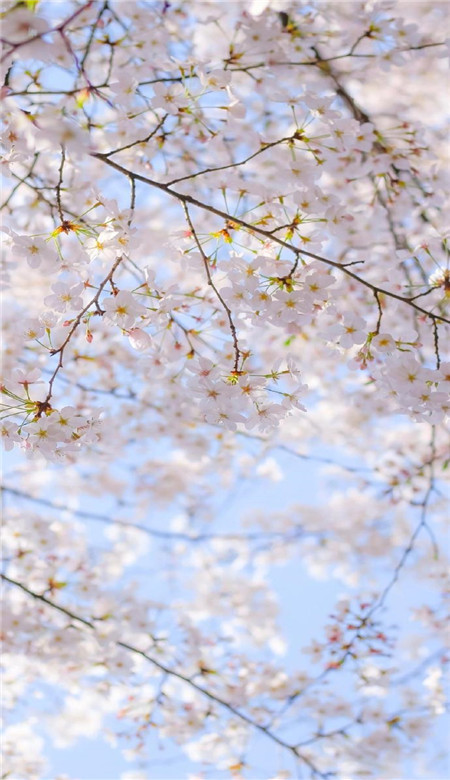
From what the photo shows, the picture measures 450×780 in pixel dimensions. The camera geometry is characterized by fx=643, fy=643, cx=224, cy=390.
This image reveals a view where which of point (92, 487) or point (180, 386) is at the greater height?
point (92, 487)

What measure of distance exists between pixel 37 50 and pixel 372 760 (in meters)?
4.38

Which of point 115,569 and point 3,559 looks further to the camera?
point 115,569

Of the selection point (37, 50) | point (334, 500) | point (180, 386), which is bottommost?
point (37, 50)

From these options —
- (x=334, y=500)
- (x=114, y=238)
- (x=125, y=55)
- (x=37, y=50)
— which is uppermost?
(x=334, y=500)

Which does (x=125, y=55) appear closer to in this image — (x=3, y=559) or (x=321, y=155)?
(x=321, y=155)

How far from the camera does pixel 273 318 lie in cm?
184

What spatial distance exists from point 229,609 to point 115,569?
1186 mm

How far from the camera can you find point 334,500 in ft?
24.6

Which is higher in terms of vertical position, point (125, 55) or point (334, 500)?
point (334, 500)

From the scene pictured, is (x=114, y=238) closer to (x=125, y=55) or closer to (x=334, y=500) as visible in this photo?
(x=125, y=55)

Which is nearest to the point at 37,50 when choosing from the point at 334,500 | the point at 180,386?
the point at 180,386

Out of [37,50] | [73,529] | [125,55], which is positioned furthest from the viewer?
[73,529]

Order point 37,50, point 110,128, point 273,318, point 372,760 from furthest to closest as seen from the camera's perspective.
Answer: point 372,760 → point 110,128 → point 273,318 → point 37,50

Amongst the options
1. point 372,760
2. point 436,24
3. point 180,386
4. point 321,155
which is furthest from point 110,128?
point 436,24
